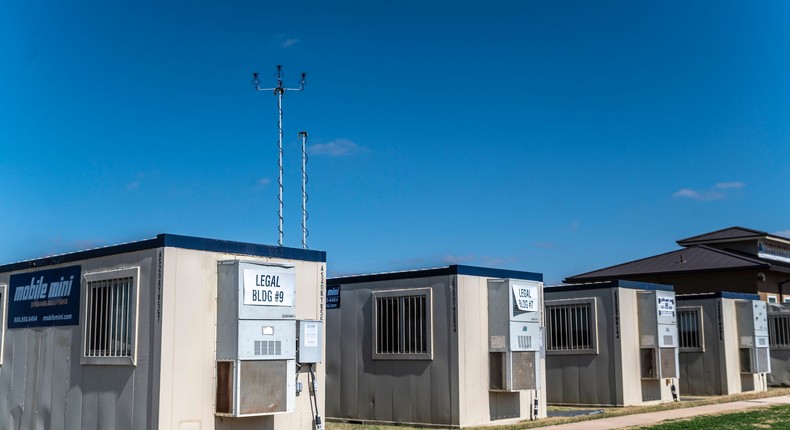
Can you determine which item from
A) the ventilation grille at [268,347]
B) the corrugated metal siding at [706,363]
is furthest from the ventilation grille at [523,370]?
the corrugated metal siding at [706,363]

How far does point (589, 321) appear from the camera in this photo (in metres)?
21.3

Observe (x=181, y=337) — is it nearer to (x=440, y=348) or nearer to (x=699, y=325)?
(x=440, y=348)

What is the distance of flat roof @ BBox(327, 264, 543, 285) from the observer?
1662cm

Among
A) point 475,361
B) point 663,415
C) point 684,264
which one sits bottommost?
point 663,415

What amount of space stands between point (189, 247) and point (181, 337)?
3.98 feet

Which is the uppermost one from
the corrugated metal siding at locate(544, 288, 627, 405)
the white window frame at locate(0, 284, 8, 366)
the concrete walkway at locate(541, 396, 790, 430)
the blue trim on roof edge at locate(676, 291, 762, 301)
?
the blue trim on roof edge at locate(676, 291, 762, 301)

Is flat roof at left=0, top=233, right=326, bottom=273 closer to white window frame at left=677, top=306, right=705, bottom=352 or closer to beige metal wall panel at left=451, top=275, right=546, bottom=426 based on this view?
beige metal wall panel at left=451, top=275, right=546, bottom=426

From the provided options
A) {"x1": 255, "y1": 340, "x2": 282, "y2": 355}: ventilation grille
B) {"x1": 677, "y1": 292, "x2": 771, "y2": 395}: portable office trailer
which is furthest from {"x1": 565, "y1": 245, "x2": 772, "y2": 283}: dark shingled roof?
{"x1": 255, "y1": 340, "x2": 282, "y2": 355}: ventilation grille

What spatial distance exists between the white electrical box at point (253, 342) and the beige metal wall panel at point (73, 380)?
0.98 meters

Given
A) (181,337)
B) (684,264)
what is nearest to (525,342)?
(181,337)

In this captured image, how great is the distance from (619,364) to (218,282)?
1188cm

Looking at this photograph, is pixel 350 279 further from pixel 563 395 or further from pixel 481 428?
pixel 563 395

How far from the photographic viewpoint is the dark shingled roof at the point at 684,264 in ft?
104

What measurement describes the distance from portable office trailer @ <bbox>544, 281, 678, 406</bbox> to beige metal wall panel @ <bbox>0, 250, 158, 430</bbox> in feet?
40.5
